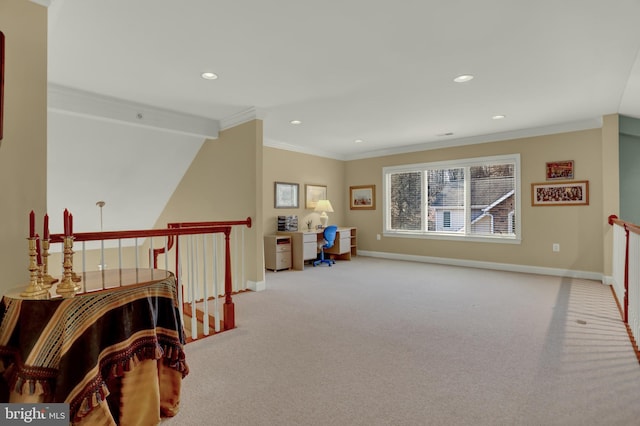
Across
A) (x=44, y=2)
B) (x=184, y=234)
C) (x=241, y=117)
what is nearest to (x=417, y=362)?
(x=184, y=234)

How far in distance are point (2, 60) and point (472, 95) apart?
422cm

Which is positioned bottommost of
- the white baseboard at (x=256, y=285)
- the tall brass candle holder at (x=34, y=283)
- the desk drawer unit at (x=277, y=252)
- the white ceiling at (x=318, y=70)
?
the white baseboard at (x=256, y=285)

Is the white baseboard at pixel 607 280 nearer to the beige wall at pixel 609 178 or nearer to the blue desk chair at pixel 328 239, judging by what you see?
the beige wall at pixel 609 178

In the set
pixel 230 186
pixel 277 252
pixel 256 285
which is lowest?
pixel 256 285

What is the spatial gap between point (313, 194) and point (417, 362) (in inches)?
200

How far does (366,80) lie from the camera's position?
136 inches

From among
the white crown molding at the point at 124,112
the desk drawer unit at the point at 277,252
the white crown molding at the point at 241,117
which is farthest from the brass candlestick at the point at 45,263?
the desk drawer unit at the point at 277,252

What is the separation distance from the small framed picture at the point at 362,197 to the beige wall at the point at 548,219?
4.56 feet

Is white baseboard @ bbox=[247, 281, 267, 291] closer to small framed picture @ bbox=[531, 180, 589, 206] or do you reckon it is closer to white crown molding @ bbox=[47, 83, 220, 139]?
white crown molding @ bbox=[47, 83, 220, 139]

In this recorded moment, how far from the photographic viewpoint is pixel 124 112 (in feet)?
13.3

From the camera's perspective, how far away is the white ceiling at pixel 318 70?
7.50ft

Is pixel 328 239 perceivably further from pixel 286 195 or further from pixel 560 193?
pixel 560 193

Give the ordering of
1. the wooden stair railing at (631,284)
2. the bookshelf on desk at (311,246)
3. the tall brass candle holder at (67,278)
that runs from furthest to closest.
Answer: the bookshelf on desk at (311,246) → the wooden stair railing at (631,284) → the tall brass candle holder at (67,278)

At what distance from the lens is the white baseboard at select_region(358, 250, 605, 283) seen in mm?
5074
